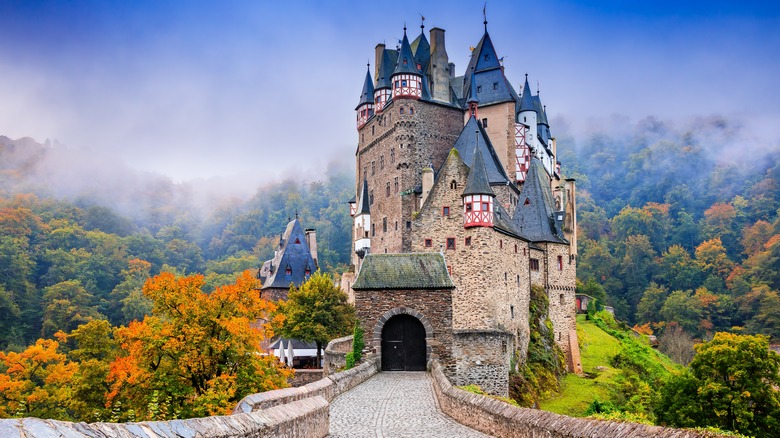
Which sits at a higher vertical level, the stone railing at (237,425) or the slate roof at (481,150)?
the slate roof at (481,150)

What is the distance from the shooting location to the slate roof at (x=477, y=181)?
124 ft

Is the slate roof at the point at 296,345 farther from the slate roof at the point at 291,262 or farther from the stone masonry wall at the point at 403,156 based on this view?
the slate roof at the point at 291,262

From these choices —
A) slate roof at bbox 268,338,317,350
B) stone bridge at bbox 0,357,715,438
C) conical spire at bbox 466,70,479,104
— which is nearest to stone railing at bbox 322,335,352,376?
stone bridge at bbox 0,357,715,438

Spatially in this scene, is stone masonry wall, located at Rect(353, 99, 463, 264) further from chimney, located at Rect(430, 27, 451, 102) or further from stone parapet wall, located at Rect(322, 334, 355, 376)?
stone parapet wall, located at Rect(322, 334, 355, 376)

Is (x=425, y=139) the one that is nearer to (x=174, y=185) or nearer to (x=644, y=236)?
(x=644, y=236)

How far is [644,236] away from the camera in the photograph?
10538 centimetres

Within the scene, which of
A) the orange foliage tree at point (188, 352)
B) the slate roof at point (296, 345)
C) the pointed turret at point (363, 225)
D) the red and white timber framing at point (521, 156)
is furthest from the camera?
the pointed turret at point (363, 225)

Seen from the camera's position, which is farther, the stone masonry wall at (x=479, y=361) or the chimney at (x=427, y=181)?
the chimney at (x=427, y=181)

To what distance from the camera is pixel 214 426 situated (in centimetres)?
729

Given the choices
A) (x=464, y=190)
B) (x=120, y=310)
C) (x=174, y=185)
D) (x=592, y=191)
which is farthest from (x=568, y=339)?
(x=174, y=185)

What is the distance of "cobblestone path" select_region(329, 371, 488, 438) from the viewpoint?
13008mm

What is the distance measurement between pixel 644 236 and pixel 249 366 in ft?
297

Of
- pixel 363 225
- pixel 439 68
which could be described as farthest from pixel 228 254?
pixel 439 68

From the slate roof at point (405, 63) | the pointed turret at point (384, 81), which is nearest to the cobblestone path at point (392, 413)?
the slate roof at point (405, 63)
